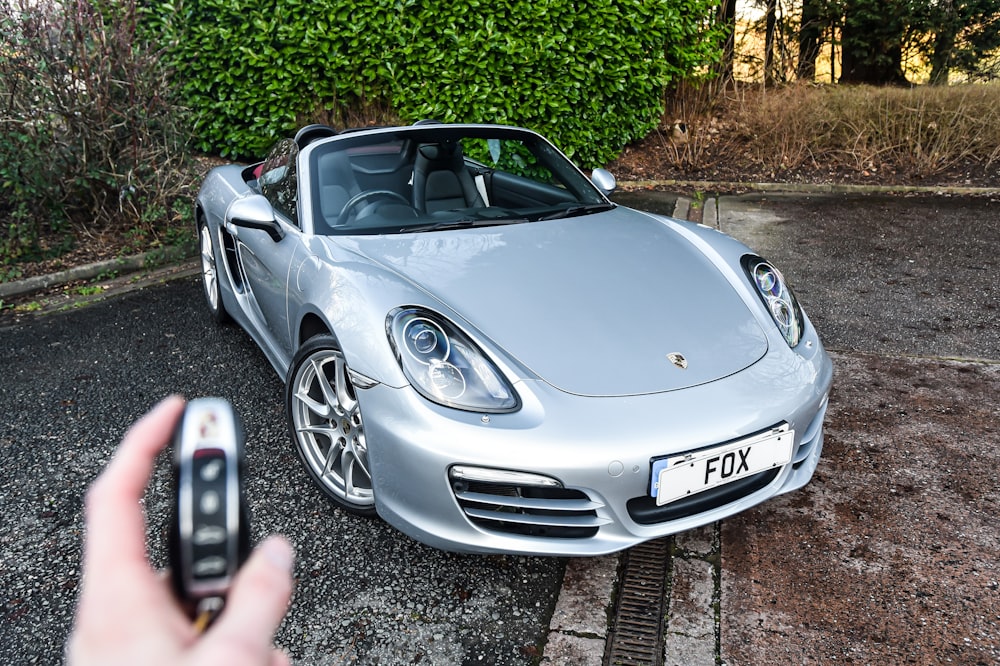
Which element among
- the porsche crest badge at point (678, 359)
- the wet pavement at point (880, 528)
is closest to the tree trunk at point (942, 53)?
the wet pavement at point (880, 528)

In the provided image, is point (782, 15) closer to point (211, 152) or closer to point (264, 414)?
point (211, 152)

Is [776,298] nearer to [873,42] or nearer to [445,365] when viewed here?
[445,365]

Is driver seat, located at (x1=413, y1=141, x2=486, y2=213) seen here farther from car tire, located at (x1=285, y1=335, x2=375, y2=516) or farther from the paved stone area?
the paved stone area

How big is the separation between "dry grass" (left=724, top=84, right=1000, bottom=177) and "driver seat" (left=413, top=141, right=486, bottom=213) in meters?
5.70

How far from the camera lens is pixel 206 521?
40cm

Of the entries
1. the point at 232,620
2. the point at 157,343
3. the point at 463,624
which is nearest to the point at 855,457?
the point at 463,624

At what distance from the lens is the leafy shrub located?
5082 mm

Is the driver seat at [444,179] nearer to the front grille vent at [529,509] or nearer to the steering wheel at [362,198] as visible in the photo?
the steering wheel at [362,198]

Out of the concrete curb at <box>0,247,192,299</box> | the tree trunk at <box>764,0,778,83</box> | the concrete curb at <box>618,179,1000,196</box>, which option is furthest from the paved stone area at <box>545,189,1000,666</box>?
the tree trunk at <box>764,0,778,83</box>

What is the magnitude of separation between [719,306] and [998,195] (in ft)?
20.2

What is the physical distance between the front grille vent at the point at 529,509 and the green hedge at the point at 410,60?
5.55 m

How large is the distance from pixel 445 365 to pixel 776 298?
1288 millimetres

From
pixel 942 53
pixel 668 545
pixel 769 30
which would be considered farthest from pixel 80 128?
pixel 942 53

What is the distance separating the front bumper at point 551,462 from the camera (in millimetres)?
1957
